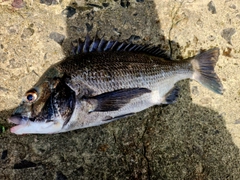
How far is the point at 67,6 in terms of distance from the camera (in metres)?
3.31

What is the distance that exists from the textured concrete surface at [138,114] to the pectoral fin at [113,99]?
20.1 inches

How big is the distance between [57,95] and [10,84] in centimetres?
79

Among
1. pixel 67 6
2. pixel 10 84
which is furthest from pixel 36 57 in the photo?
pixel 67 6

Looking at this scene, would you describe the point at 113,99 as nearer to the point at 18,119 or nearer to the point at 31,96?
the point at 31,96

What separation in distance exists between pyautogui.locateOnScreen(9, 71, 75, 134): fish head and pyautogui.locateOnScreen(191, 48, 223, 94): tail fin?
1.50 meters

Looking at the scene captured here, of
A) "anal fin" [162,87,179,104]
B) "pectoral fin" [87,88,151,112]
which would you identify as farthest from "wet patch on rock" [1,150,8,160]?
"anal fin" [162,87,179,104]

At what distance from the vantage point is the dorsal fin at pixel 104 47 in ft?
9.91

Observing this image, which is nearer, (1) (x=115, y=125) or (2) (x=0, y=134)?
(2) (x=0, y=134)

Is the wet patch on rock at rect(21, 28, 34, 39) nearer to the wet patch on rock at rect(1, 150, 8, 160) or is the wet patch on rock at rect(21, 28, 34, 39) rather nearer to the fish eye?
the fish eye

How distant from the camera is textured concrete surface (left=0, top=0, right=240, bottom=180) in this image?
307cm

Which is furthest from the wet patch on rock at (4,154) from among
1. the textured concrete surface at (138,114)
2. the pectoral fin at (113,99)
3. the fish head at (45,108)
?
the pectoral fin at (113,99)

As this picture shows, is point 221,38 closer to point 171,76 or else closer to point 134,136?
point 171,76

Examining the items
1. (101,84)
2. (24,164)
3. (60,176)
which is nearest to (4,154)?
(24,164)

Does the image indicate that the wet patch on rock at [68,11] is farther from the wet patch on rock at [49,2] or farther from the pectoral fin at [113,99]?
the pectoral fin at [113,99]
